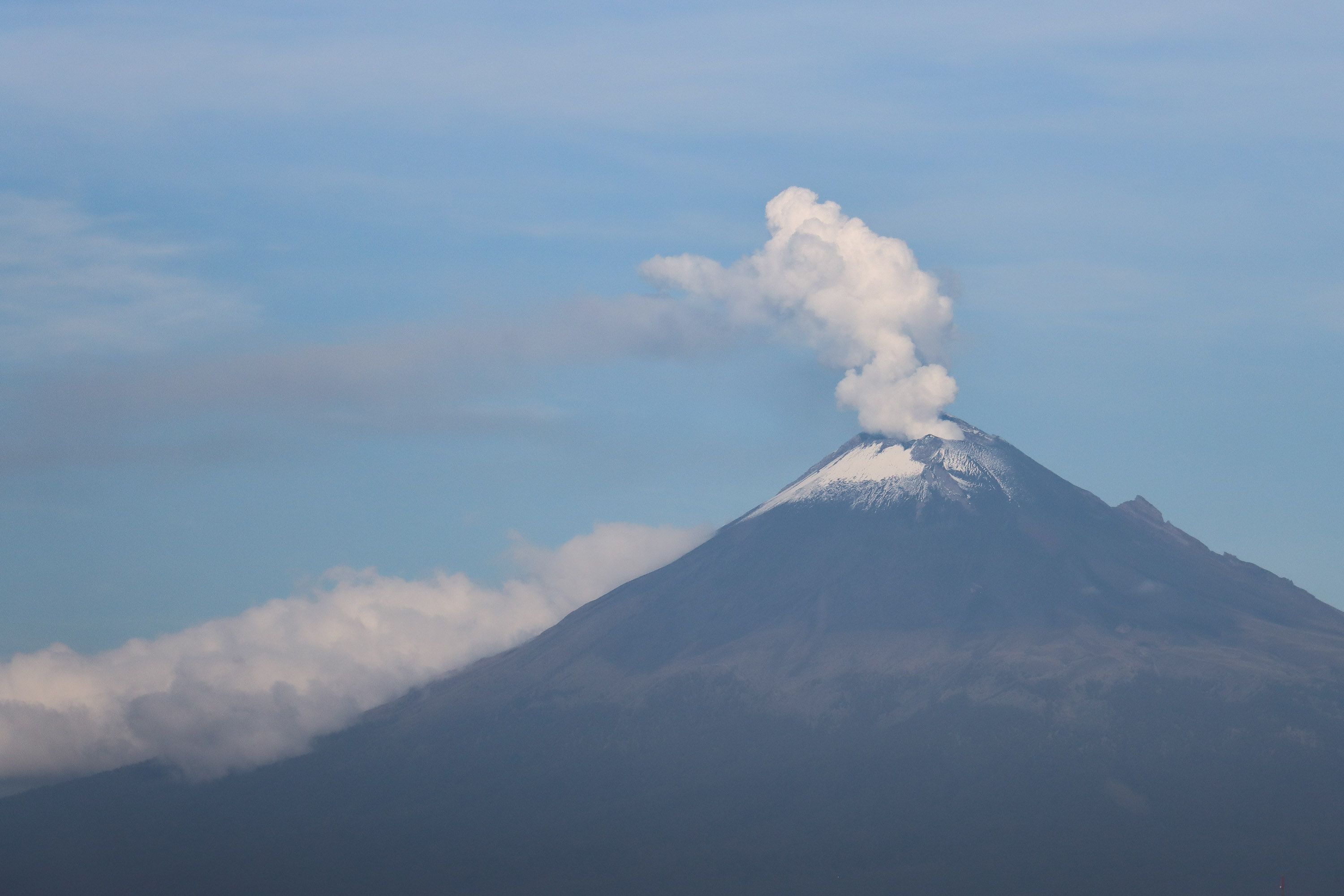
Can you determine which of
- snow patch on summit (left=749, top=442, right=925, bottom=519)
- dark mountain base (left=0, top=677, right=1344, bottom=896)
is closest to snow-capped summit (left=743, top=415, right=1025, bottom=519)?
snow patch on summit (left=749, top=442, right=925, bottom=519)

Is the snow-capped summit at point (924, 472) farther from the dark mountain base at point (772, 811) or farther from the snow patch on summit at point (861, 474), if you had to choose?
the dark mountain base at point (772, 811)

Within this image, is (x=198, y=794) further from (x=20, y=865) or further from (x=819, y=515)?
(x=819, y=515)

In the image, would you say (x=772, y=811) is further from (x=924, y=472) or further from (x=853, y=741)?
(x=924, y=472)

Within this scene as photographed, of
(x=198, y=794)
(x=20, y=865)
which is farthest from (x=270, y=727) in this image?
(x=20, y=865)

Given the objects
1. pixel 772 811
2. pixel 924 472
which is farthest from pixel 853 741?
pixel 924 472

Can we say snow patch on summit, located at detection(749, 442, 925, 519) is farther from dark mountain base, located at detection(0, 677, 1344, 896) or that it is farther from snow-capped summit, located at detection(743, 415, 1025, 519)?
dark mountain base, located at detection(0, 677, 1344, 896)
